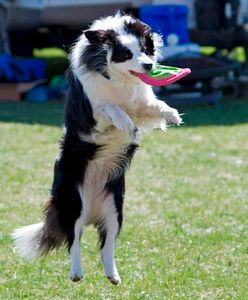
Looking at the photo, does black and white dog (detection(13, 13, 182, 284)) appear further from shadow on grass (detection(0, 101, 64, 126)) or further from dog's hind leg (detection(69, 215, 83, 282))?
shadow on grass (detection(0, 101, 64, 126))

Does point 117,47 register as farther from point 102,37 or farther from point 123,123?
point 123,123

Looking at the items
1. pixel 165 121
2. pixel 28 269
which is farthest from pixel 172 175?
pixel 165 121

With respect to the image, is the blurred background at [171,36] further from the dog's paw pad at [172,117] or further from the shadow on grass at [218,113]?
the dog's paw pad at [172,117]

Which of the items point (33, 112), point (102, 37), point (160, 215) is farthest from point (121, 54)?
point (33, 112)

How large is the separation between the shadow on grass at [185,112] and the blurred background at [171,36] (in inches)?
9.4

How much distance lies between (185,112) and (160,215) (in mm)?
5476

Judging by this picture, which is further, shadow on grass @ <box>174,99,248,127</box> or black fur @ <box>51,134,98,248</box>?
shadow on grass @ <box>174,99,248,127</box>

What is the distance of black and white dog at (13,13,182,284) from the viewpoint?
4742mm

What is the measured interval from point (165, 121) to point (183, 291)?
1191 millimetres

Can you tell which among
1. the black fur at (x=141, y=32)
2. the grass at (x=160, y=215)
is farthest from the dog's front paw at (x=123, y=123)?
the grass at (x=160, y=215)

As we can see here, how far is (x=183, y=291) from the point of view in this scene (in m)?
5.36

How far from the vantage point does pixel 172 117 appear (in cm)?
483

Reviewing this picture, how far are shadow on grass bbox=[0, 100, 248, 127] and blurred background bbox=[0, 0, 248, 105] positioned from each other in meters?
0.24

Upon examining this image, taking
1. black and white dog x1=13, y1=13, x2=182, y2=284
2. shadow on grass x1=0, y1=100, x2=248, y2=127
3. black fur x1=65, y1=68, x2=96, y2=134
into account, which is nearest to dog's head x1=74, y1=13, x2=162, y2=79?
black and white dog x1=13, y1=13, x2=182, y2=284
